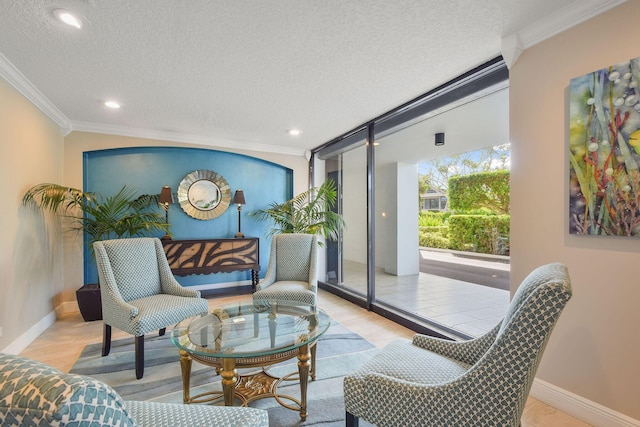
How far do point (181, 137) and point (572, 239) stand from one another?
4.52m

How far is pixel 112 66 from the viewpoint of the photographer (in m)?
2.41

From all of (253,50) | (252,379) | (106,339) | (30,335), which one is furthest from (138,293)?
(253,50)

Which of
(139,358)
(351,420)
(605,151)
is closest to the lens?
(351,420)

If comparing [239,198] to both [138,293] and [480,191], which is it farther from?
[480,191]

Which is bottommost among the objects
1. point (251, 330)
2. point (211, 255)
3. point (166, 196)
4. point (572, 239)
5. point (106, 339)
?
point (106, 339)

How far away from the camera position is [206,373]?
2.28 meters

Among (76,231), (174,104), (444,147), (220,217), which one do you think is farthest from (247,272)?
(444,147)

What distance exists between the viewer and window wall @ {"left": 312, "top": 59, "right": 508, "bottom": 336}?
2.93 m

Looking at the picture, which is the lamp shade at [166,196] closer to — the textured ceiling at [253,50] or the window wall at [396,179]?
the textured ceiling at [253,50]

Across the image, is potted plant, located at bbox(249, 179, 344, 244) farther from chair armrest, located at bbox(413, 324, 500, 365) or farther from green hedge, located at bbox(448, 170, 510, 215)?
chair armrest, located at bbox(413, 324, 500, 365)

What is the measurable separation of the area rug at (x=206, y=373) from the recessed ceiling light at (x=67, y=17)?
94.1 inches

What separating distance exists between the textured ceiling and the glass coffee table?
6.42ft

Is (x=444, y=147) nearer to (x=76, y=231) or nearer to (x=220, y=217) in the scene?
(x=220, y=217)

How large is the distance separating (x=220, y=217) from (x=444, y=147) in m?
3.60
